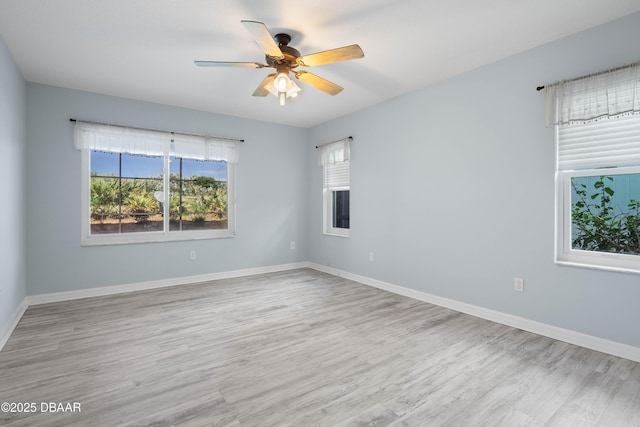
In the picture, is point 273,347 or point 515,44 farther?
point 515,44

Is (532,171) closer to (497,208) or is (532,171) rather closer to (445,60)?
(497,208)

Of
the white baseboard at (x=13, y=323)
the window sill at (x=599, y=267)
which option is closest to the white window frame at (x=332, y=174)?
the window sill at (x=599, y=267)

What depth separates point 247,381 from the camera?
2055mm

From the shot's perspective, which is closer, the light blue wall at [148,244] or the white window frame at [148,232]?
the light blue wall at [148,244]

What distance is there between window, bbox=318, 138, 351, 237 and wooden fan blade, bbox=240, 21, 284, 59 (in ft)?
8.21

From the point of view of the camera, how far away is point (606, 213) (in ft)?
8.54

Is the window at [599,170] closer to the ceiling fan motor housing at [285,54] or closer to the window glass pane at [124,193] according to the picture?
the ceiling fan motor housing at [285,54]

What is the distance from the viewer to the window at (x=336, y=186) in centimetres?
494

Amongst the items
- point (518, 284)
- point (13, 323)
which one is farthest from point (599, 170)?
point (13, 323)

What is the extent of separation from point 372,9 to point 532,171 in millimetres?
1961

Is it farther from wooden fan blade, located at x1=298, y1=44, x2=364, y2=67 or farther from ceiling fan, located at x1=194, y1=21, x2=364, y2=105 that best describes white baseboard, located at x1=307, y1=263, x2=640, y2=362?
wooden fan blade, located at x1=298, y1=44, x2=364, y2=67

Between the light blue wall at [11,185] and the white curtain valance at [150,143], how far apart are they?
0.60m

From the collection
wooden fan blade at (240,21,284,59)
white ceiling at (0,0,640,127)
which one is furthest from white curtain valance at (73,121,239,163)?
wooden fan blade at (240,21,284,59)

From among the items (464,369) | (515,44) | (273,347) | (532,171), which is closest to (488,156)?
(532,171)
